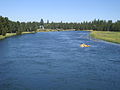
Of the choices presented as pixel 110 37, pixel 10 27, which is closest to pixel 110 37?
pixel 110 37

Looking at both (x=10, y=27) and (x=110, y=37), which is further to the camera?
(x=10, y=27)

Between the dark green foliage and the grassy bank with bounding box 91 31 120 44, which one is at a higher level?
the dark green foliage

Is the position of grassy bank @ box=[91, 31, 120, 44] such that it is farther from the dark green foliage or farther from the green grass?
the dark green foliage

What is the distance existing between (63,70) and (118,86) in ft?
32.8

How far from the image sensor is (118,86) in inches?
941

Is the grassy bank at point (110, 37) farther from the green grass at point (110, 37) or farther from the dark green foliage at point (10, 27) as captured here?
the dark green foliage at point (10, 27)

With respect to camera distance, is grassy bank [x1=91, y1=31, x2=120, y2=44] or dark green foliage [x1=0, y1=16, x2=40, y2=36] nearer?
grassy bank [x1=91, y1=31, x2=120, y2=44]

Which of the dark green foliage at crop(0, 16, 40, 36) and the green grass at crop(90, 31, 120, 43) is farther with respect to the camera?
the dark green foliage at crop(0, 16, 40, 36)

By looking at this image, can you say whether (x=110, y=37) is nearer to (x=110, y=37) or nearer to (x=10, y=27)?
(x=110, y=37)

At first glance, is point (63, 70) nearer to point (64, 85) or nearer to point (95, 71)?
point (95, 71)

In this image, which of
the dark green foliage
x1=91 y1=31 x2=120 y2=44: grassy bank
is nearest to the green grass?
x1=91 y1=31 x2=120 y2=44: grassy bank

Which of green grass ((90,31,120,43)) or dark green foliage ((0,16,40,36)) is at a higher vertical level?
dark green foliage ((0,16,40,36))

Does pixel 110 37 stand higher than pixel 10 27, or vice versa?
pixel 10 27

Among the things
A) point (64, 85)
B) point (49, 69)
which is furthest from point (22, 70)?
point (64, 85)
